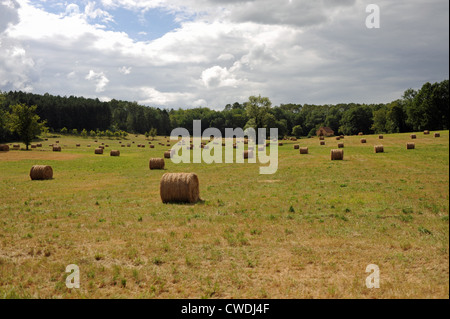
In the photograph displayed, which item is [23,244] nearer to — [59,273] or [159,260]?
[59,273]

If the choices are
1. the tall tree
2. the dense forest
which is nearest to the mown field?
the tall tree

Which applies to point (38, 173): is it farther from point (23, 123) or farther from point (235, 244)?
point (23, 123)

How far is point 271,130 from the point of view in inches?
3787

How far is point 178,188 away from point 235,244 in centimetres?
747

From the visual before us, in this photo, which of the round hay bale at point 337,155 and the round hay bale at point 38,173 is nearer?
the round hay bale at point 38,173

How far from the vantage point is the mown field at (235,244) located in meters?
7.32

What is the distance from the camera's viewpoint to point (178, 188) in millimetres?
17062

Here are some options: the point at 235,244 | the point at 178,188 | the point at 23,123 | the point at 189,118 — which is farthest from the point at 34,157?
the point at 189,118

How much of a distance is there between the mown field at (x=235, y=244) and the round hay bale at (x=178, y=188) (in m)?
0.63

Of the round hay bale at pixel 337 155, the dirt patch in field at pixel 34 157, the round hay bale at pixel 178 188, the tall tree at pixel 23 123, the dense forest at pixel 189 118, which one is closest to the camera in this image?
the round hay bale at pixel 178 188

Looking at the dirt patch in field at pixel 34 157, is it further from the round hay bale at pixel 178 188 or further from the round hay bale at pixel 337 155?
the round hay bale at pixel 337 155

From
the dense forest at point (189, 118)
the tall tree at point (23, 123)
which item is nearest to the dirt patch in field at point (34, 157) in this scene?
the tall tree at point (23, 123)

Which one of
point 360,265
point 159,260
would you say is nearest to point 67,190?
point 159,260
